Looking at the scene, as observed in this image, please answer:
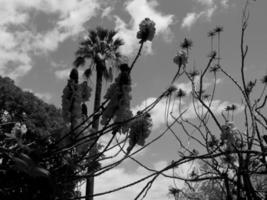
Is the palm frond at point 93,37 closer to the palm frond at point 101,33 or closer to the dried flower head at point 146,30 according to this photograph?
the palm frond at point 101,33

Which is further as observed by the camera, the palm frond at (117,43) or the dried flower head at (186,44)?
the palm frond at (117,43)

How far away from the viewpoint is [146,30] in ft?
8.32

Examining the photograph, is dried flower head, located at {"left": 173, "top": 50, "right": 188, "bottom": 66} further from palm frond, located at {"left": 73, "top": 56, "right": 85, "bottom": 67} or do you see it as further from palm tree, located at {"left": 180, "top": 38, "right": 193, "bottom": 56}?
palm frond, located at {"left": 73, "top": 56, "right": 85, "bottom": 67}

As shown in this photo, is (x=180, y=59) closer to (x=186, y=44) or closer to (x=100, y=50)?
(x=186, y=44)

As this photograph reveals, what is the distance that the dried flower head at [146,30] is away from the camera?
2.53 metres

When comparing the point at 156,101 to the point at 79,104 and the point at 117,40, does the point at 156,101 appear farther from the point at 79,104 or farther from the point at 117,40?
the point at 117,40

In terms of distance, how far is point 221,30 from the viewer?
8.37 meters

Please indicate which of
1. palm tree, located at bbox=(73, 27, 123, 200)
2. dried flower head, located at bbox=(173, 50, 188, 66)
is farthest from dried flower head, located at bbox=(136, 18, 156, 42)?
palm tree, located at bbox=(73, 27, 123, 200)

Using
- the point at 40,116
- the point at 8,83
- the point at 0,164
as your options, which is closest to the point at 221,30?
the point at 0,164

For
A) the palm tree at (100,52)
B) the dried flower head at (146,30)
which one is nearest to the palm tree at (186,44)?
the dried flower head at (146,30)

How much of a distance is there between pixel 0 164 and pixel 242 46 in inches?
131

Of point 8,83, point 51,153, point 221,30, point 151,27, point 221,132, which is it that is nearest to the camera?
point 51,153

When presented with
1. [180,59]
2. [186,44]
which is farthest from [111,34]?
[180,59]

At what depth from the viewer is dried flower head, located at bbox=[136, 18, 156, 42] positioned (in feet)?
8.30
